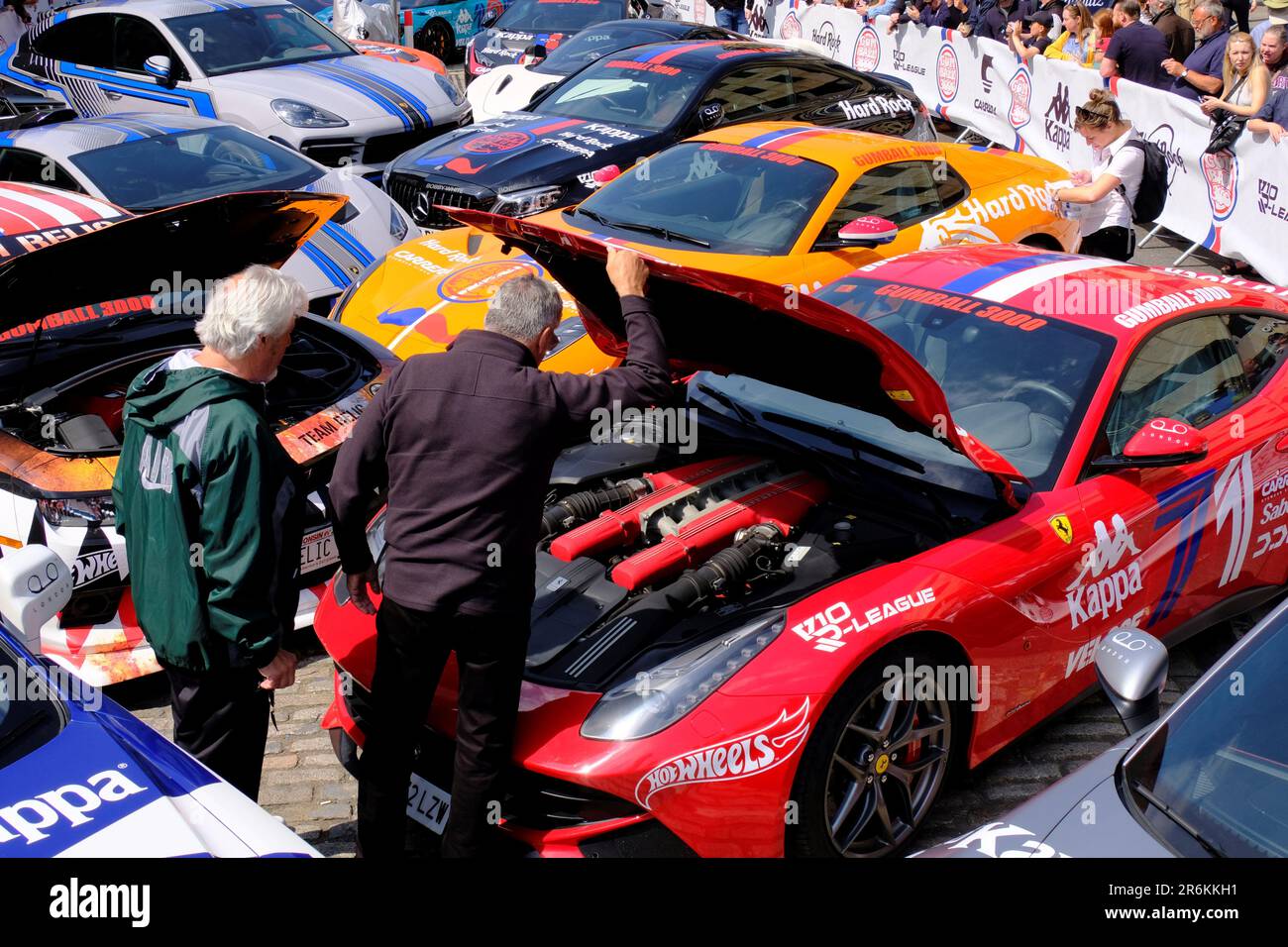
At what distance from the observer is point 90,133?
8.24 metres

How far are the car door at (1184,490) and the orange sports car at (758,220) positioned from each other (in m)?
2.36

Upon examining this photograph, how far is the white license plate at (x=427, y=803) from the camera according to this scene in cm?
367

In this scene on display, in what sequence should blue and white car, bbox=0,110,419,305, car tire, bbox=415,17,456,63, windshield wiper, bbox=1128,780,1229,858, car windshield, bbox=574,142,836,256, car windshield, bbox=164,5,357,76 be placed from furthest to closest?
car tire, bbox=415,17,456,63 < car windshield, bbox=164,5,357,76 < blue and white car, bbox=0,110,419,305 < car windshield, bbox=574,142,836,256 < windshield wiper, bbox=1128,780,1229,858

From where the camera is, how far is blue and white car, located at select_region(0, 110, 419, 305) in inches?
305

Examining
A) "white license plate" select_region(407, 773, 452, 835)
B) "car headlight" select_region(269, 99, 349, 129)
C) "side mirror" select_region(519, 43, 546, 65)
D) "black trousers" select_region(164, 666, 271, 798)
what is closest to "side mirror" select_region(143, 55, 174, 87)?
"car headlight" select_region(269, 99, 349, 129)

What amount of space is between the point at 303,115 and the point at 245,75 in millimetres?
918

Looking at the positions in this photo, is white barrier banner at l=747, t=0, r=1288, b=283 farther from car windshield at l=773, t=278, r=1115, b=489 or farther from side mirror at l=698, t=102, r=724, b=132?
car windshield at l=773, t=278, r=1115, b=489

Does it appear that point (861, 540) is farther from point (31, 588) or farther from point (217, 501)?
point (31, 588)

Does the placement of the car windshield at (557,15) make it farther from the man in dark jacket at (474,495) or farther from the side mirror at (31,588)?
the side mirror at (31,588)

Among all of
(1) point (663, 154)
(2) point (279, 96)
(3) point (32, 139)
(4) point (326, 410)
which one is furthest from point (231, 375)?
(2) point (279, 96)

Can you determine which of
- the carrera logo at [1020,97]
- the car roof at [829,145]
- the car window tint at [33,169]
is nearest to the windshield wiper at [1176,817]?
the car roof at [829,145]

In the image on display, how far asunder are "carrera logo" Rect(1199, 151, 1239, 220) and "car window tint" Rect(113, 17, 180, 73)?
29.2 feet

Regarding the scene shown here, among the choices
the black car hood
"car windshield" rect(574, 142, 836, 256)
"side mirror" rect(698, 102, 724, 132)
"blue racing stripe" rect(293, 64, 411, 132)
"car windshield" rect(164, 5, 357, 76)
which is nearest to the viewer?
"car windshield" rect(574, 142, 836, 256)

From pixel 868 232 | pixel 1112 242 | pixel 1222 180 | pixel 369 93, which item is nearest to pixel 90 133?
pixel 369 93
